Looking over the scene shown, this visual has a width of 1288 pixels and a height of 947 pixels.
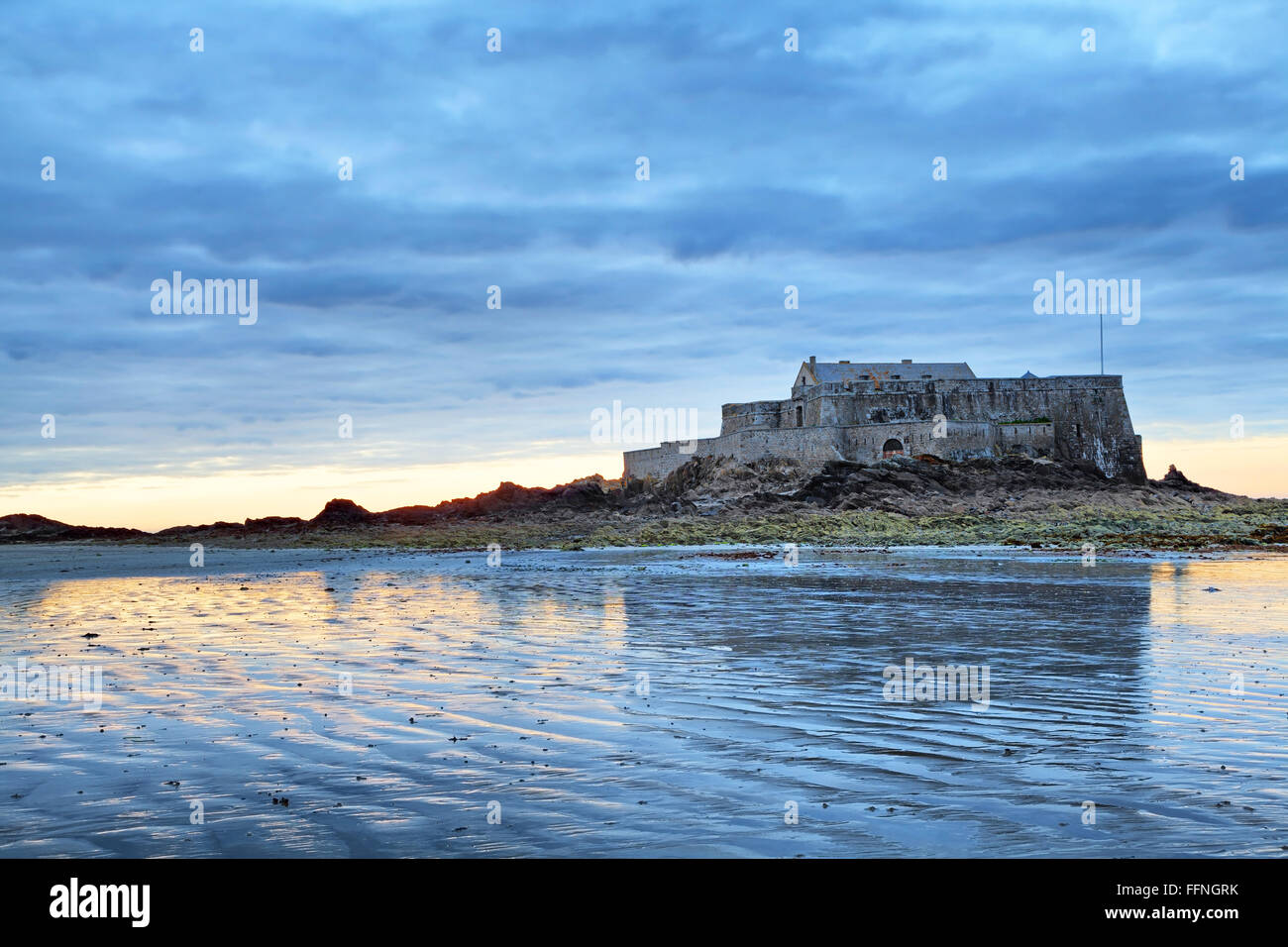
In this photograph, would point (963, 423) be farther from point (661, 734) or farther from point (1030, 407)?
point (661, 734)

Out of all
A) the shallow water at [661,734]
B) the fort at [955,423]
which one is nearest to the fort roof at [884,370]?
the fort at [955,423]

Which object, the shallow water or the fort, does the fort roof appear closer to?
the fort

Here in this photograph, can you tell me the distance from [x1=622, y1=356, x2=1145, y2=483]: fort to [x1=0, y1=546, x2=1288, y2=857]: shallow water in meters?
48.1

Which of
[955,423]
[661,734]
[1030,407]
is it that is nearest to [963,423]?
[955,423]

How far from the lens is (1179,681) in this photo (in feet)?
27.3

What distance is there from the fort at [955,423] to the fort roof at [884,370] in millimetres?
1388

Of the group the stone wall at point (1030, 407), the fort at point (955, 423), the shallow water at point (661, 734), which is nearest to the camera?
the shallow water at point (661, 734)

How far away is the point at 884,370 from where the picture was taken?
71.5 metres

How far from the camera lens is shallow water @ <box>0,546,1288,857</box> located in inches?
179

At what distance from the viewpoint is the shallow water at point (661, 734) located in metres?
4.54

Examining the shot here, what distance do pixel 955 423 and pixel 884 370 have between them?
381 inches

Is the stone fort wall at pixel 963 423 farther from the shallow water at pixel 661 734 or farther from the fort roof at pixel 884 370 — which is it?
the shallow water at pixel 661 734
